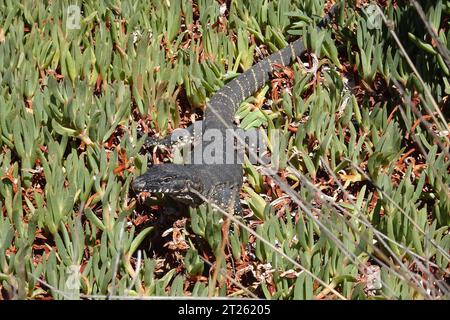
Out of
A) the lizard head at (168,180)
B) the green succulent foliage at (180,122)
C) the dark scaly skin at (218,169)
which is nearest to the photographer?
the green succulent foliage at (180,122)

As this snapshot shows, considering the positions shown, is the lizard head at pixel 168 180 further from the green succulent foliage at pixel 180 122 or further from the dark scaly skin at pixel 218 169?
the green succulent foliage at pixel 180 122

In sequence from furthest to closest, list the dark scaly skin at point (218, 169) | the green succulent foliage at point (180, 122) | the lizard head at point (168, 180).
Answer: the dark scaly skin at point (218, 169) → the lizard head at point (168, 180) → the green succulent foliage at point (180, 122)

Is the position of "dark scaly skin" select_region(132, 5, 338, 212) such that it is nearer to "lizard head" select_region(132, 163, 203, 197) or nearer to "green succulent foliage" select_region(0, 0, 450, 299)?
→ "lizard head" select_region(132, 163, 203, 197)

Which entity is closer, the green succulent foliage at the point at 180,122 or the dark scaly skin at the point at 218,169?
the green succulent foliage at the point at 180,122

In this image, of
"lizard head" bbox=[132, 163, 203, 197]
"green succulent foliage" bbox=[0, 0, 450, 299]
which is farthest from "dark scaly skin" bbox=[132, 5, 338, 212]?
"green succulent foliage" bbox=[0, 0, 450, 299]

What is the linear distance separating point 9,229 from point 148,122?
5.10ft

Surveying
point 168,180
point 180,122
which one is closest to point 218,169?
point 180,122

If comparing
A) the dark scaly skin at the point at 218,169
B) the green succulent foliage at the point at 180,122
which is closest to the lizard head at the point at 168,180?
the dark scaly skin at the point at 218,169

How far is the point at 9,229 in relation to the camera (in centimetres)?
399

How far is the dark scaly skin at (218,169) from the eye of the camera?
460 cm

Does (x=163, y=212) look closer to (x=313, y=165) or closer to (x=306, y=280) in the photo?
(x=313, y=165)

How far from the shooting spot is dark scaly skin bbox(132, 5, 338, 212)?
460 cm

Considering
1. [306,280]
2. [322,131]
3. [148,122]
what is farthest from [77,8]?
[306,280]

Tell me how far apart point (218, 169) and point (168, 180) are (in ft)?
2.15
